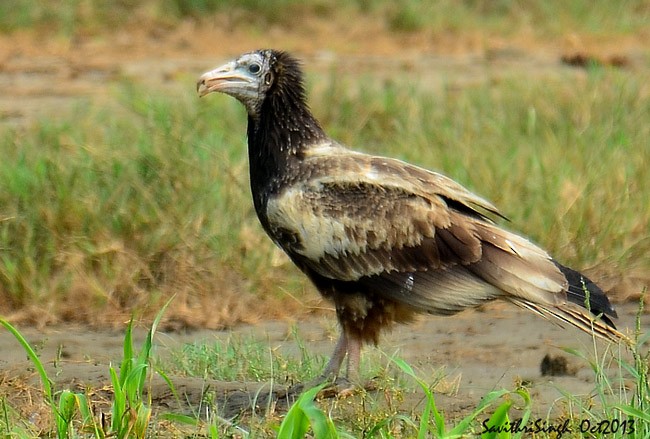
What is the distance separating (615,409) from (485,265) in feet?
3.91

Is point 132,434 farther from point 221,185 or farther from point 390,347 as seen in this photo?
point 221,185

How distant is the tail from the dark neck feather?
119cm

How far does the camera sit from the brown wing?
5828 mm

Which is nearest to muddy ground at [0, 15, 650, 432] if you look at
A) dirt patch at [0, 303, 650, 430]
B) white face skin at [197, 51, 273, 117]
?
dirt patch at [0, 303, 650, 430]

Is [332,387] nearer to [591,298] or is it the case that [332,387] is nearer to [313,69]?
[591,298]

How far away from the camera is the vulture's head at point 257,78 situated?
6.30 m

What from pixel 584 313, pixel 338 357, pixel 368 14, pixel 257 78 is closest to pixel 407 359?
pixel 338 357

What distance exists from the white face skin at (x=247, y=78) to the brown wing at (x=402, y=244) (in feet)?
1.92

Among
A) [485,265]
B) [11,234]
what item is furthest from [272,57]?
[11,234]

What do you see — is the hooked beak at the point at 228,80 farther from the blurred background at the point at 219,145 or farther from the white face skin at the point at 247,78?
the blurred background at the point at 219,145

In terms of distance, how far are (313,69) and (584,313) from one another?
705 centimetres

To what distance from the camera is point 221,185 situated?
25.6 ft

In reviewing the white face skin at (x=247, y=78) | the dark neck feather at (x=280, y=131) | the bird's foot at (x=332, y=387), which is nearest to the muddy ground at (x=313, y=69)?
the bird's foot at (x=332, y=387)

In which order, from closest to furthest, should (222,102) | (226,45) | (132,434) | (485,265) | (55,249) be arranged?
(132,434)
(485,265)
(55,249)
(222,102)
(226,45)
